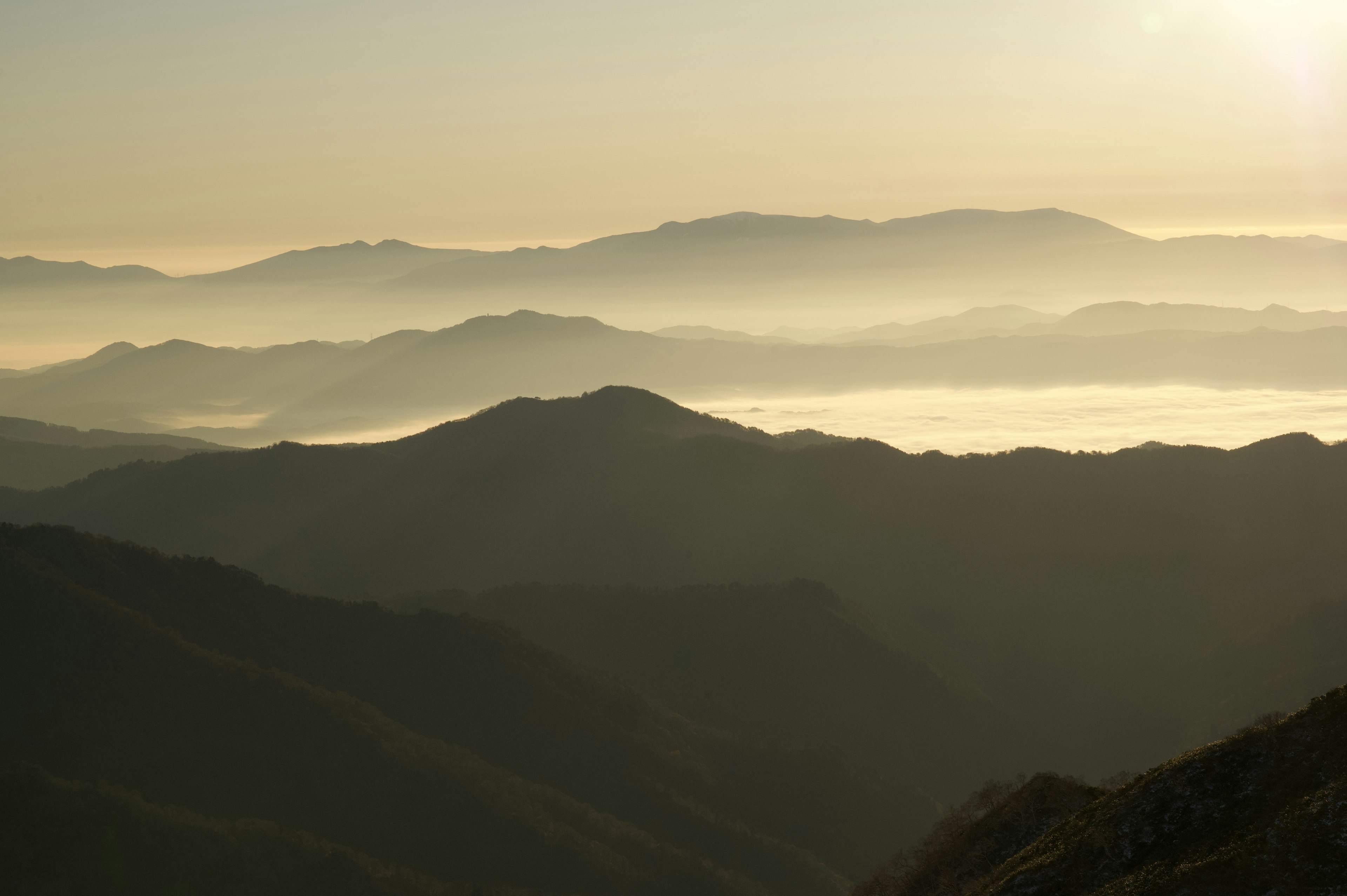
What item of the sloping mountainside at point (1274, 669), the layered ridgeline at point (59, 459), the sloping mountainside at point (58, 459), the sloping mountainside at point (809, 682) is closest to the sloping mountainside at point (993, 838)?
the sloping mountainside at point (809, 682)

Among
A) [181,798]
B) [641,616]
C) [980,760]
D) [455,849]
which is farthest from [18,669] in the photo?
[980,760]

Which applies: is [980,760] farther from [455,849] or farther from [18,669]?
[18,669]

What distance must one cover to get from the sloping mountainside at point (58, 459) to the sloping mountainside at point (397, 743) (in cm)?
12441

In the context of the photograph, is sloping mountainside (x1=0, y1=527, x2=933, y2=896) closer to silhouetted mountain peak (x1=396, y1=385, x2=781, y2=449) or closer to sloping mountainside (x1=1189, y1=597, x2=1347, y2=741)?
sloping mountainside (x1=1189, y1=597, x2=1347, y2=741)

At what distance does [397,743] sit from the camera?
5506 cm

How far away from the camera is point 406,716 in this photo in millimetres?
62156

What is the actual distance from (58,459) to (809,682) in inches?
6459

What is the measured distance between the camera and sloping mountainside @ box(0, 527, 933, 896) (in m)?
50.4

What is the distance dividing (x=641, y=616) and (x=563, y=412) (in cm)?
6249

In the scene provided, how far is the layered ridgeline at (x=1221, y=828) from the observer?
64.4ft

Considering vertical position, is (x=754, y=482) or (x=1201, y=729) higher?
(x=754, y=482)

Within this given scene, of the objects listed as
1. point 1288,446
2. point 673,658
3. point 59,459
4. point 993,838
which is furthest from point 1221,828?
point 59,459

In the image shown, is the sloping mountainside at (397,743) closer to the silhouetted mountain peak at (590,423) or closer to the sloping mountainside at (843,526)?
the sloping mountainside at (843,526)

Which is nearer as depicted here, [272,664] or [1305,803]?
[1305,803]
